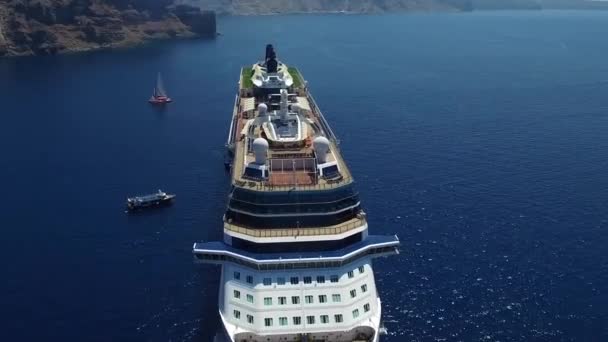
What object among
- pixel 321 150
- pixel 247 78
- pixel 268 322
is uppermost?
pixel 321 150

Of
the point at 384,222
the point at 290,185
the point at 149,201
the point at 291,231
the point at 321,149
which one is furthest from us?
the point at 149,201

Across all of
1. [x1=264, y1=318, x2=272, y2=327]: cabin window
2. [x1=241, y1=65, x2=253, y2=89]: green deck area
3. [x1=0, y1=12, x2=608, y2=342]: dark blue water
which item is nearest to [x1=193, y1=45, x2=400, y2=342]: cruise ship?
[x1=264, y1=318, x2=272, y2=327]: cabin window

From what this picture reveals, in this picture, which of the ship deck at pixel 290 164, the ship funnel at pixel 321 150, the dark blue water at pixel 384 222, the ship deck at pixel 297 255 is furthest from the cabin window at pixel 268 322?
the ship funnel at pixel 321 150

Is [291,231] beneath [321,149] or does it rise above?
beneath

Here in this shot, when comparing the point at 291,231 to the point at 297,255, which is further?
the point at 291,231

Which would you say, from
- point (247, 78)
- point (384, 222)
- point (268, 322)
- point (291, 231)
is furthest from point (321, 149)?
point (247, 78)

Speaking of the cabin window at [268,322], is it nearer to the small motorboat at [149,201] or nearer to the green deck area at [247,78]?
the small motorboat at [149,201]

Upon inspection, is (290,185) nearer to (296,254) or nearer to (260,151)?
(260,151)

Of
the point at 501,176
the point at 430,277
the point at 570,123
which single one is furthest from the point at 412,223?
the point at 570,123
